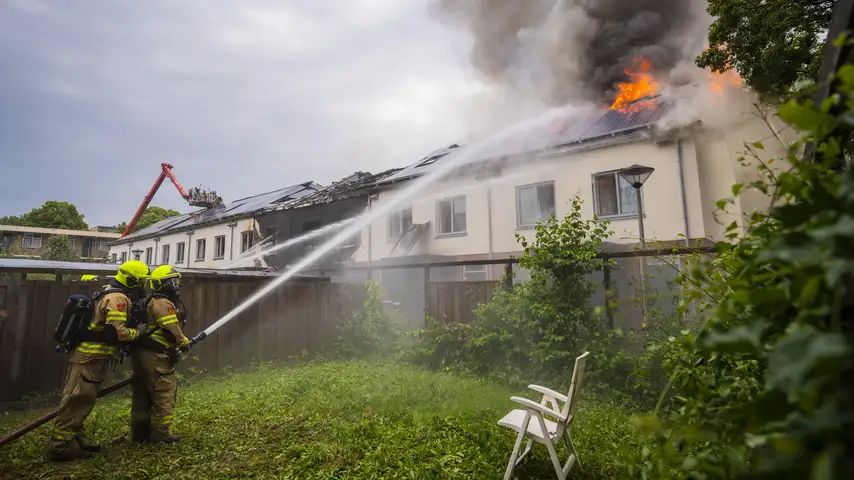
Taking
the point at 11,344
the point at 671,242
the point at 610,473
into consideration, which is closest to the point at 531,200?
the point at 671,242

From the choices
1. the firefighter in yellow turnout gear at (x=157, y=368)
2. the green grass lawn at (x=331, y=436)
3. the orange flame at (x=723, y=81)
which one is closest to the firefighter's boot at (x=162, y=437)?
the firefighter in yellow turnout gear at (x=157, y=368)

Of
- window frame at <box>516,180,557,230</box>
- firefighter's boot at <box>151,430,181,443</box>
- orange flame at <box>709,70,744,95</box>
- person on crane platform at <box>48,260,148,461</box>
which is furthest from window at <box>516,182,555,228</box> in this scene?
person on crane platform at <box>48,260,148,461</box>

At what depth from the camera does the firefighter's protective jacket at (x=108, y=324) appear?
194 inches

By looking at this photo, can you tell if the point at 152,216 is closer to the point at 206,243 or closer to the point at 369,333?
the point at 206,243

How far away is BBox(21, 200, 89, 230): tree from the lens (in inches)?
2074

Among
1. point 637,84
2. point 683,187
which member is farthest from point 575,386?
point 637,84

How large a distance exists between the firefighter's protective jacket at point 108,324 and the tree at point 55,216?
2486 inches

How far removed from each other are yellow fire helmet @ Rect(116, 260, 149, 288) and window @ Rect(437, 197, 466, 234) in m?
11.2

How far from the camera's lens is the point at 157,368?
529 cm

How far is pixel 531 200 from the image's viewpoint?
14148 mm

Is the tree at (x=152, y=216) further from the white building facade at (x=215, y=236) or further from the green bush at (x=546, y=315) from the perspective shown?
the green bush at (x=546, y=315)

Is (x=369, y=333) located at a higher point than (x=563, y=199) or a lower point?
lower

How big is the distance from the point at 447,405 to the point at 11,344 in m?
7.23

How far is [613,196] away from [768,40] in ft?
18.1
